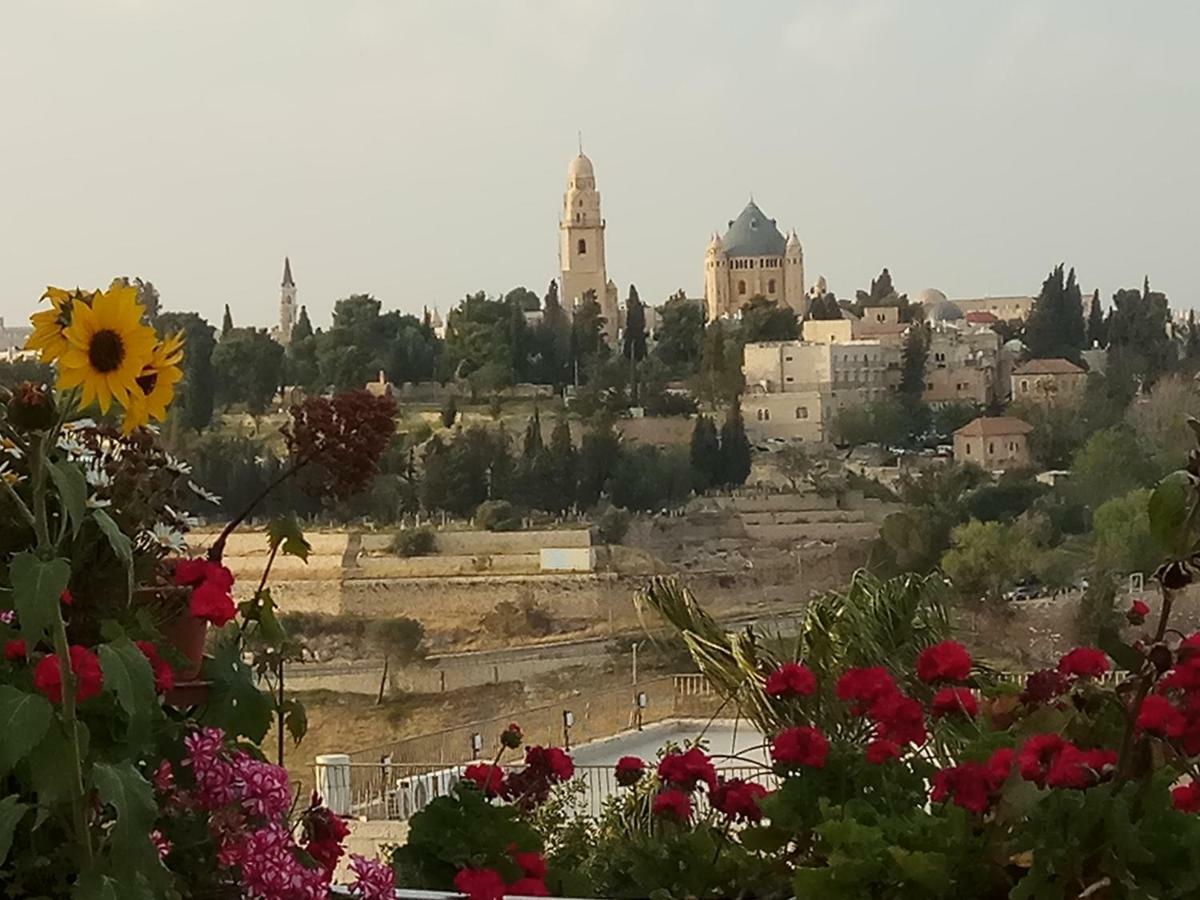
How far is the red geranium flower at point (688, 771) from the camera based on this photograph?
1.65 m

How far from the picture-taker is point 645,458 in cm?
688

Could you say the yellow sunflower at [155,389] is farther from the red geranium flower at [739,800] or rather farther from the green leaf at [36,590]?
the red geranium flower at [739,800]

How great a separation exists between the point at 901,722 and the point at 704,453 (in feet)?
18.7

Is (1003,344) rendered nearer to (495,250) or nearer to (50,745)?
(495,250)

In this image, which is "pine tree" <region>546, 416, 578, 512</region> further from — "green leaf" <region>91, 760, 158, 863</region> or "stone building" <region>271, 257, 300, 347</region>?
"green leaf" <region>91, 760, 158, 863</region>

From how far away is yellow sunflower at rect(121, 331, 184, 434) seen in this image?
99 cm

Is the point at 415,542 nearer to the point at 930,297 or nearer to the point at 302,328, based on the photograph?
the point at 302,328

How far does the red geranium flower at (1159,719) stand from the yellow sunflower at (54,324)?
82 centimetres

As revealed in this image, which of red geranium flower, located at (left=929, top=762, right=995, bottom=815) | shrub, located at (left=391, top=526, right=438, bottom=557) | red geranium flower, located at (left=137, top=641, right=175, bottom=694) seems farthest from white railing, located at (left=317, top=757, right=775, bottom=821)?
shrub, located at (left=391, top=526, right=438, bottom=557)

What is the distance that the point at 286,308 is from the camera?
447 centimetres

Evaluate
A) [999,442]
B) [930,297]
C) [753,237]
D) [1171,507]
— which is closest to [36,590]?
[1171,507]

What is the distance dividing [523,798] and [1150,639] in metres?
0.68

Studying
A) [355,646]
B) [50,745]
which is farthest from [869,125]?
[355,646]

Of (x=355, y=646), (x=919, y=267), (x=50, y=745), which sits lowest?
(x=355, y=646)
